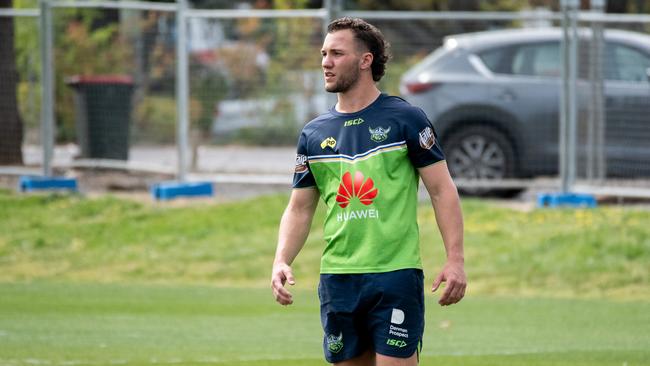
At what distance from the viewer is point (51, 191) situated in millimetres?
15719

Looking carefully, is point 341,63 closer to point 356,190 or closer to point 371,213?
point 356,190

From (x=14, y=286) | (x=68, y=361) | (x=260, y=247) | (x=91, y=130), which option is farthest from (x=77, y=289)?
(x=91, y=130)

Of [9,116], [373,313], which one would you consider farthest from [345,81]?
[9,116]

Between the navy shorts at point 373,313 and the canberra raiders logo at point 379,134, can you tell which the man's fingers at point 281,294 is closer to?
the navy shorts at point 373,313

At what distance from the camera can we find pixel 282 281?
512cm

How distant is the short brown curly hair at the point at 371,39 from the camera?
5.15m

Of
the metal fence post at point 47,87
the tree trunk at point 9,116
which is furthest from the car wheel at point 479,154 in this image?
the tree trunk at point 9,116

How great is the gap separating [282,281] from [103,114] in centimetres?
1171

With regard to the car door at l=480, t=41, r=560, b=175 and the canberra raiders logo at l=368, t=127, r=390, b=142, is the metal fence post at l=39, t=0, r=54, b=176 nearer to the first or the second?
the car door at l=480, t=41, r=560, b=175

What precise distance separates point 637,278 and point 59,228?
6487 millimetres

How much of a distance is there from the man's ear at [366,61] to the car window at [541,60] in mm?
9495

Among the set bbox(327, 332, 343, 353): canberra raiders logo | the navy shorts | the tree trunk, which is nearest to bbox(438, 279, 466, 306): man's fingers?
the navy shorts

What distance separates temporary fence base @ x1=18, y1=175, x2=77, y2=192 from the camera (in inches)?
621

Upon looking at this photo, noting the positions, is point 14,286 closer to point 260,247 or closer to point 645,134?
point 260,247
